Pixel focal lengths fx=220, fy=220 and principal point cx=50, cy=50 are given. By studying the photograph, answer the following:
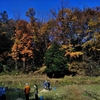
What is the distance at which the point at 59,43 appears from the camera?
40.9 meters

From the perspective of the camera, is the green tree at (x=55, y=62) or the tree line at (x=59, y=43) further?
the tree line at (x=59, y=43)

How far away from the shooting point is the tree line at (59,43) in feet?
127

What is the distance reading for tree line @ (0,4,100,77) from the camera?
38.8m

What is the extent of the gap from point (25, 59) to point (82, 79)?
40.0ft

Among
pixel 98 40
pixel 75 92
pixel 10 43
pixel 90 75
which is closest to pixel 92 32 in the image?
pixel 98 40

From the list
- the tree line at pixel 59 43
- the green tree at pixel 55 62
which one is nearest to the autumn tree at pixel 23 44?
the tree line at pixel 59 43

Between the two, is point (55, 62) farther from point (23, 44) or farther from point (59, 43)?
point (23, 44)

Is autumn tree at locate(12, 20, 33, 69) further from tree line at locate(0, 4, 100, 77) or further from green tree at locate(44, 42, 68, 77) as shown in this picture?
green tree at locate(44, 42, 68, 77)

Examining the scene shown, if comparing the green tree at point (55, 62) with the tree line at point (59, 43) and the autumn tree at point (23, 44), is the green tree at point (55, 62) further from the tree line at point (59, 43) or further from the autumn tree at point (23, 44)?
the autumn tree at point (23, 44)

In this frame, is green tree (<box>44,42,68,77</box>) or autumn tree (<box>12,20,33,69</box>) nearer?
green tree (<box>44,42,68,77</box>)

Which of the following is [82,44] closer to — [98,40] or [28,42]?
[98,40]

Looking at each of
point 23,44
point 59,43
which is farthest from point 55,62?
point 23,44

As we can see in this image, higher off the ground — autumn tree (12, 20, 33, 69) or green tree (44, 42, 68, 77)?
autumn tree (12, 20, 33, 69)

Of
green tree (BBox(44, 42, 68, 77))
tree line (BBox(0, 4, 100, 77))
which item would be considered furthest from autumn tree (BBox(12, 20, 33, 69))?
green tree (BBox(44, 42, 68, 77))
